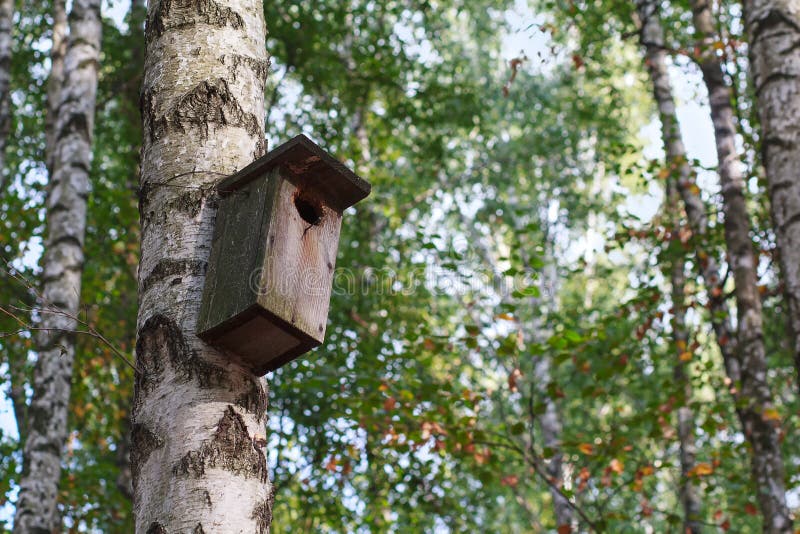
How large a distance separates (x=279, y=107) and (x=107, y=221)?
3.39 meters

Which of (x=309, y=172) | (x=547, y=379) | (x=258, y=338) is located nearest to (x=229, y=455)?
(x=258, y=338)

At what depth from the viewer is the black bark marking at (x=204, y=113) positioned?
8.27 feet

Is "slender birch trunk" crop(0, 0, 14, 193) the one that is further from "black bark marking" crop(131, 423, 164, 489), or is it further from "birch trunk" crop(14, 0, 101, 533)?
"black bark marking" crop(131, 423, 164, 489)

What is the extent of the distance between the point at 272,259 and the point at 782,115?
3.09 m

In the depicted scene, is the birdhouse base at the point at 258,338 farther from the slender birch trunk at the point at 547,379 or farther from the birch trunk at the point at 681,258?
the birch trunk at the point at 681,258

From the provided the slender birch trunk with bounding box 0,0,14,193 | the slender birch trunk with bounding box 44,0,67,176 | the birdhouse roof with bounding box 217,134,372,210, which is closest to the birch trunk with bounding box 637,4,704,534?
the birdhouse roof with bounding box 217,134,372,210

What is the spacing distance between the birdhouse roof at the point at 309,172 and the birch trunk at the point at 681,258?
4820 millimetres

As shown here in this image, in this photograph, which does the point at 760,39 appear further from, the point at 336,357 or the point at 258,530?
the point at 336,357

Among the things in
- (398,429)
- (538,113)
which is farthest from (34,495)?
(538,113)

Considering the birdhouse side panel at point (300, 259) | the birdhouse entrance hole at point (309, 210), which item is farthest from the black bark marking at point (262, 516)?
the birdhouse entrance hole at point (309, 210)

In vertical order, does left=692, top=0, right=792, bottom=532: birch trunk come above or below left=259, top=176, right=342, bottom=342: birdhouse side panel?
above

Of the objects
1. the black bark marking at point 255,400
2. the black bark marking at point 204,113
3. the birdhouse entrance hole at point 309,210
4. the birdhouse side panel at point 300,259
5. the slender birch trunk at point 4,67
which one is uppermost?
the slender birch trunk at point 4,67

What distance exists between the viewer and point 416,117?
12133 mm

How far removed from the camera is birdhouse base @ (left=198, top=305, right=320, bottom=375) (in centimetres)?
229
